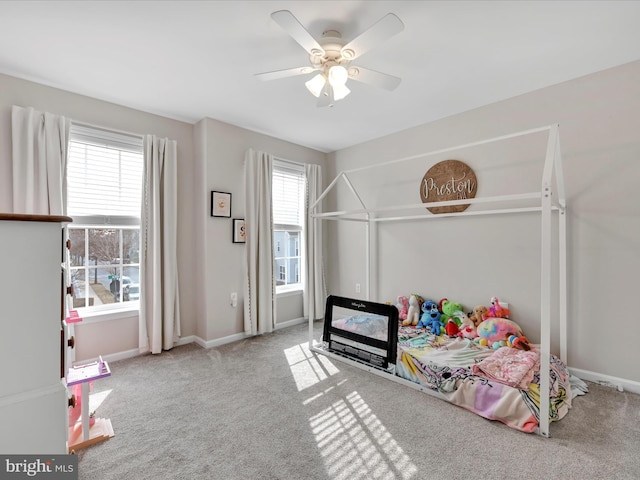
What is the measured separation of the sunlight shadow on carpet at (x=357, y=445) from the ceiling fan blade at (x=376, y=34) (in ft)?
7.40

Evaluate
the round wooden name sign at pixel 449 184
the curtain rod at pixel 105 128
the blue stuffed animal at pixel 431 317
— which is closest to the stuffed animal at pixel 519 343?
the blue stuffed animal at pixel 431 317

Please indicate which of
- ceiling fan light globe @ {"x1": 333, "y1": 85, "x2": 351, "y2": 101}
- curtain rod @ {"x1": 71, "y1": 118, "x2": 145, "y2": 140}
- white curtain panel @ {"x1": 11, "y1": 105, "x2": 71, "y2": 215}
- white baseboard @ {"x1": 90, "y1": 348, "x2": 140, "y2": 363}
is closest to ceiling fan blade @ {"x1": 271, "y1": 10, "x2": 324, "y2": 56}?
ceiling fan light globe @ {"x1": 333, "y1": 85, "x2": 351, "y2": 101}

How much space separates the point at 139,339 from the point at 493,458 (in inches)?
119

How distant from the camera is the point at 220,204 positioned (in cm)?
345

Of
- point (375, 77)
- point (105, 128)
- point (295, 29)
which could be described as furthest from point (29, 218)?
point (105, 128)

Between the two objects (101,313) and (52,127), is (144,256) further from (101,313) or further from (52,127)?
(52,127)

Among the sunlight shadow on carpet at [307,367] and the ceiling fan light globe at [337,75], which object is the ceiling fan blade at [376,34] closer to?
the ceiling fan light globe at [337,75]

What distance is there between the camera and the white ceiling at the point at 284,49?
1.82 metres

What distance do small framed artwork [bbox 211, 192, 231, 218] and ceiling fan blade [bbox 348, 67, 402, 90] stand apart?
195cm

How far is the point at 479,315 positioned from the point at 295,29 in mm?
2845

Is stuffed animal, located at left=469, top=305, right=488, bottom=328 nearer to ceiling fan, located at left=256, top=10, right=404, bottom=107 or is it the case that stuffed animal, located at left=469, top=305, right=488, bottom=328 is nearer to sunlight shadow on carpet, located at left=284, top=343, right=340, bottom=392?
sunlight shadow on carpet, located at left=284, top=343, right=340, bottom=392

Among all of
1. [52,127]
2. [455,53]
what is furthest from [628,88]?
[52,127]

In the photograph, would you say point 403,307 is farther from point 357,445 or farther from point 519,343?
point 357,445

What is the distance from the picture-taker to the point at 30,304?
108 centimetres
